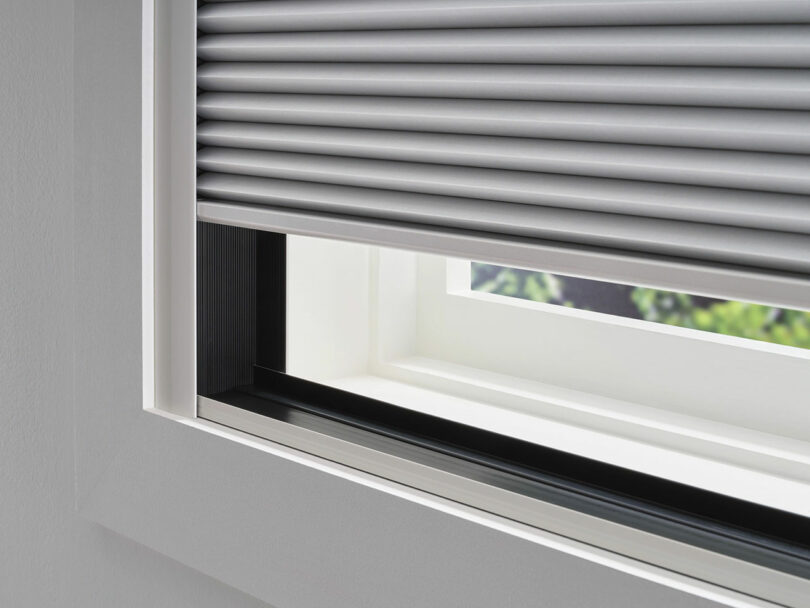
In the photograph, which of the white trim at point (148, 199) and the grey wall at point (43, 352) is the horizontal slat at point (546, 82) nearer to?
the white trim at point (148, 199)

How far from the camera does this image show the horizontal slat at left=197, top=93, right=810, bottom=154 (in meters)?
0.54

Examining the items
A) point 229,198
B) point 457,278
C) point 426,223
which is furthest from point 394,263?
point 426,223

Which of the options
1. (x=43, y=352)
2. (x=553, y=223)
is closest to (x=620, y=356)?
(x=553, y=223)

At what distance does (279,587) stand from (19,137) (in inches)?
24.8

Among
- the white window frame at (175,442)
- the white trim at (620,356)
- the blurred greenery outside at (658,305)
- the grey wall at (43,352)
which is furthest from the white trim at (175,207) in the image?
the blurred greenery outside at (658,305)

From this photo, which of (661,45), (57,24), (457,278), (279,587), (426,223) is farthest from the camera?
(457,278)

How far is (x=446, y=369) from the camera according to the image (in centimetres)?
106

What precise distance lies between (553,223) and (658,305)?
7.87ft

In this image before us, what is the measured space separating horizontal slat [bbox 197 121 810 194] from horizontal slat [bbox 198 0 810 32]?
8 centimetres

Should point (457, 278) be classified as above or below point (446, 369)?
above

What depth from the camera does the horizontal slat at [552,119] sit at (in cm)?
54

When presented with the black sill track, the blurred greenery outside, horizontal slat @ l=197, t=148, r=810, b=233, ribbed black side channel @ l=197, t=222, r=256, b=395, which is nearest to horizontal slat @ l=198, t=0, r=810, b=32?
horizontal slat @ l=197, t=148, r=810, b=233

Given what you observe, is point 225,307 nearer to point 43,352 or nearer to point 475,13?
point 43,352

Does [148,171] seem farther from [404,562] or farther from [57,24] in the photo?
[404,562]
